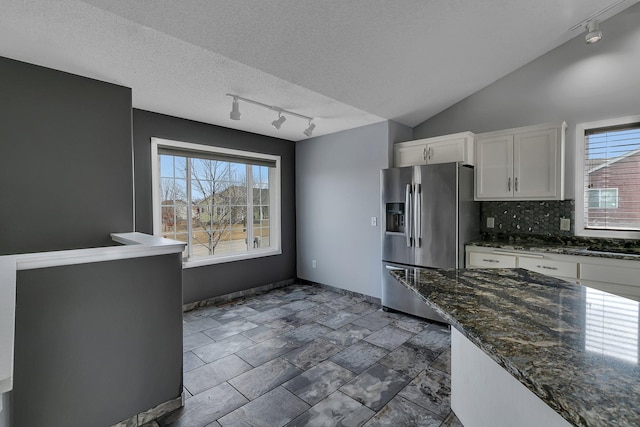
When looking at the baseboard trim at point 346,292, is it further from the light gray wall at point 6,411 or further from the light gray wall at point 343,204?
the light gray wall at point 6,411

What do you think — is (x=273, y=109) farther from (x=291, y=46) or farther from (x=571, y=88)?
(x=571, y=88)

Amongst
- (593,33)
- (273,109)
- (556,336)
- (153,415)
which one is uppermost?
(593,33)

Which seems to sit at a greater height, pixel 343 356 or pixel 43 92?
pixel 43 92

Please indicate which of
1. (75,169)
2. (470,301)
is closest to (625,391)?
(470,301)

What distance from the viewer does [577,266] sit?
2.66 m

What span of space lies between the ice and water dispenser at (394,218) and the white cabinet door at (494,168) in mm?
888

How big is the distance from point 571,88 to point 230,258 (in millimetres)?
4413

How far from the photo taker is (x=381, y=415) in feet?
6.15

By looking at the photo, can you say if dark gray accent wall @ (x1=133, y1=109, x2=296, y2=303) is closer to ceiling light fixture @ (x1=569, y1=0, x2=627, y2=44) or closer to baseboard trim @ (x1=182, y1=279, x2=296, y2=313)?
baseboard trim @ (x1=182, y1=279, x2=296, y2=313)

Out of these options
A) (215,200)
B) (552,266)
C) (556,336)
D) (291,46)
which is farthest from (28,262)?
(552,266)

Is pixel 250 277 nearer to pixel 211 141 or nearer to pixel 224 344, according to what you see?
pixel 224 344

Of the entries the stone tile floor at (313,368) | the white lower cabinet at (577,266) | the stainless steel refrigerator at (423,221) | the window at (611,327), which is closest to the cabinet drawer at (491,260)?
the white lower cabinet at (577,266)

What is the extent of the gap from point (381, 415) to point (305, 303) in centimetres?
215

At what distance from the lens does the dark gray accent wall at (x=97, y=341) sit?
149cm
